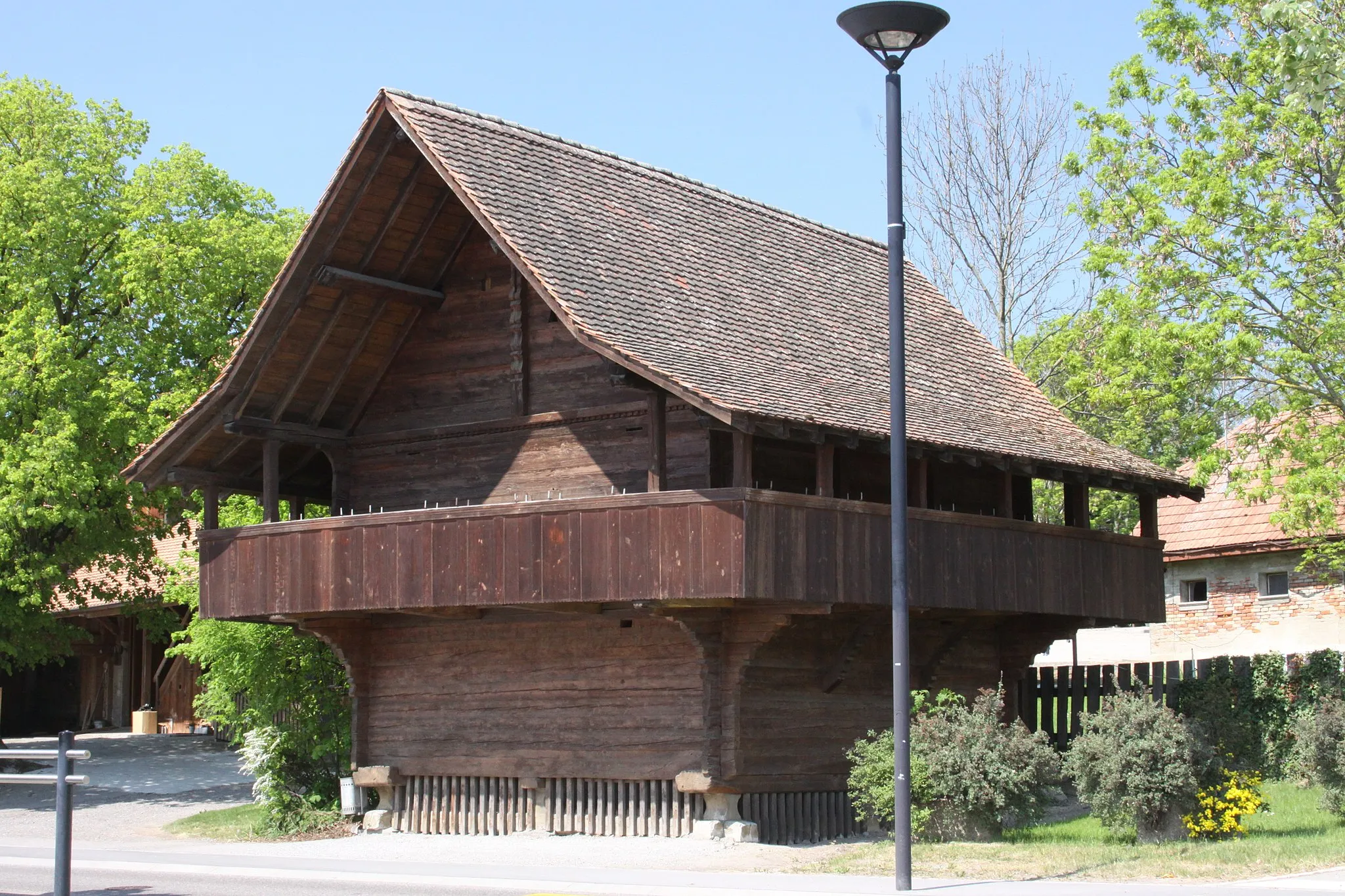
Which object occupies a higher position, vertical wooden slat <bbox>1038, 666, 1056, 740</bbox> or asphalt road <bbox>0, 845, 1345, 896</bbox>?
vertical wooden slat <bbox>1038, 666, 1056, 740</bbox>

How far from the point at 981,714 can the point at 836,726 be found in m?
3.78

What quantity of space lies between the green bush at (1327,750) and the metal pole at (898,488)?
5150mm

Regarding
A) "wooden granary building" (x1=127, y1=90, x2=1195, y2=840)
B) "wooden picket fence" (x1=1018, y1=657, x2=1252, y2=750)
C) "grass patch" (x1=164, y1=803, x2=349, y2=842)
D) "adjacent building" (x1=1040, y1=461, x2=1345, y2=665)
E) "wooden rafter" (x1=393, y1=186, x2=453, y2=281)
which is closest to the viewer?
"wooden granary building" (x1=127, y1=90, x2=1195, y2=840)

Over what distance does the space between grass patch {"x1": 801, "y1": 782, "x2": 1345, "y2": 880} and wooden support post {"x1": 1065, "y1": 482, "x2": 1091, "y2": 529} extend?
610 cm

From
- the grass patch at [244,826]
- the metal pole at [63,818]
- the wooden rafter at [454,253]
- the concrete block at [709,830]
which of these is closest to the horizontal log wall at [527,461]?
the wooden rafter at [454,253]

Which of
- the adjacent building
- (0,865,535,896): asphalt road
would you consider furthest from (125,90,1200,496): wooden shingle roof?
the adjacent building

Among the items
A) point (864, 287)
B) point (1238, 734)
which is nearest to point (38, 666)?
point (864, 287)

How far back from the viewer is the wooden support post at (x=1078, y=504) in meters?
24.5

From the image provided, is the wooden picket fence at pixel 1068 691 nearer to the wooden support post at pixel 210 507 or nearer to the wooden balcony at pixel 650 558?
the wooden balcony at pixel 650 558

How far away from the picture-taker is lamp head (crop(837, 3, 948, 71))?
48.4 feet

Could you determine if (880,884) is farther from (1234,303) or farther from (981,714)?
(1234,303)

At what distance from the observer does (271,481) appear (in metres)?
22.6

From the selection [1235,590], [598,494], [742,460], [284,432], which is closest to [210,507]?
[284,432]

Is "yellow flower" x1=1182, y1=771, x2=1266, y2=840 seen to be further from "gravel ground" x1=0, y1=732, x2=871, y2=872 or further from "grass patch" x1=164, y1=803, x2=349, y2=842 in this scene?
"grass patch" x1=164, y1=803, x2=349, y2=842
